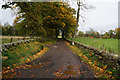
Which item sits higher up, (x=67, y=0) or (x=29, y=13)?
(x=67, y=0)

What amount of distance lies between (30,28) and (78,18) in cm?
1429

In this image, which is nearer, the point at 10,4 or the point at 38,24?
the point at 10,4

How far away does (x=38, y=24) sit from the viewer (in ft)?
18.6

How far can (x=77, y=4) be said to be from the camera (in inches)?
693

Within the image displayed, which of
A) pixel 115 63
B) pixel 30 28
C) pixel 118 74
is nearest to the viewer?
pixel 118 74

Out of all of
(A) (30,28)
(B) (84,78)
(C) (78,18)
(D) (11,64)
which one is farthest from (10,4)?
(C) (78,18)

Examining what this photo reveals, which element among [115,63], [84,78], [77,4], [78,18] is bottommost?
[84,78]

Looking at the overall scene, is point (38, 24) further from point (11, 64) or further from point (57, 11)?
point (57, 11)

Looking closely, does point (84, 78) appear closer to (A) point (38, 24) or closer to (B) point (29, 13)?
(A) point (38, 24)

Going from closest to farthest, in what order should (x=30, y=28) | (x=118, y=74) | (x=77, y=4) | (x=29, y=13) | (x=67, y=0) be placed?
(x=118, y=74), (x=29, y=13), (x=30, y=28), (x=67, y=0), (x=77, y=4)

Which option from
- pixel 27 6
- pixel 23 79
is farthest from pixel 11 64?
pixel 27 6

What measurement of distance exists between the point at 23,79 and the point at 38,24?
11.1 feet

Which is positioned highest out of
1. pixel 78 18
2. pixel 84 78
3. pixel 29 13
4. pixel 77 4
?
pixel 77 4

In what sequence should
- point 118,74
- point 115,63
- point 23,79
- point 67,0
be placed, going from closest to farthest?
point 23,79
point 118,74
point 115,63
point 67,0
